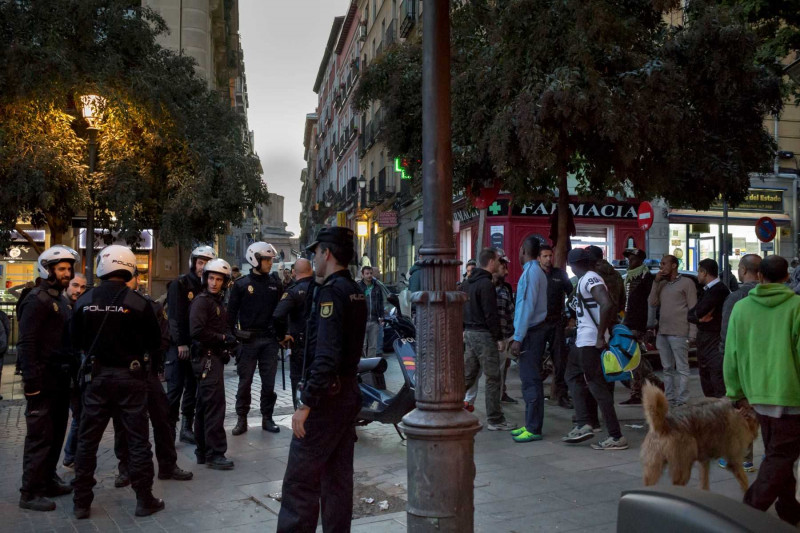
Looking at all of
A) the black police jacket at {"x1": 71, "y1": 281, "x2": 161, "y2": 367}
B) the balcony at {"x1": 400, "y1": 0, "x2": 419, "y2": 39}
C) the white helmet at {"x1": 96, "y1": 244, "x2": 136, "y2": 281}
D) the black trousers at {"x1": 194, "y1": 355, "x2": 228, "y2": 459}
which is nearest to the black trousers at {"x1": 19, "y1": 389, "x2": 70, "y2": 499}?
the black police jacket at {"x1": 71, "y1": 281, "x2": 161, "y2": 367}

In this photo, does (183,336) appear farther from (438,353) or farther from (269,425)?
(438,353)

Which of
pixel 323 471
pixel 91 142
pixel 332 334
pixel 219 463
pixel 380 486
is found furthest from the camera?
pixel 91 142

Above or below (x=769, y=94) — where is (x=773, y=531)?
below

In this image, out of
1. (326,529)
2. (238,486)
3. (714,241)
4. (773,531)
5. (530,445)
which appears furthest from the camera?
(714,241)

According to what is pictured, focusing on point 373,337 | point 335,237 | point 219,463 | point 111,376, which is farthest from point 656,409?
point 373,337

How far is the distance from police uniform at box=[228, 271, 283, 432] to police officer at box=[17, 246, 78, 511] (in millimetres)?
2520

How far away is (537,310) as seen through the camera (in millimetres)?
8266

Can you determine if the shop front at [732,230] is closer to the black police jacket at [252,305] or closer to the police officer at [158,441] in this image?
Answer: the black police jacket at [252,305]

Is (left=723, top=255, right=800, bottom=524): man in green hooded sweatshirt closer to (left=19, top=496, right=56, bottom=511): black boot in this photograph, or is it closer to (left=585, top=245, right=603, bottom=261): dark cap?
(left=585, top=245, right=603, bottom=261): dark cap

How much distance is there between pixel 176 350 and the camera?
8.20 meters

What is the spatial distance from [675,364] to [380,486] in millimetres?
4556

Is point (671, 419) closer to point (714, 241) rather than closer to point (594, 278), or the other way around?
point (594, 278)

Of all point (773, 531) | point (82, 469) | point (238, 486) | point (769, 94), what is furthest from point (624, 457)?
point (769, 94)

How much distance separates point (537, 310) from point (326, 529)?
440cm
